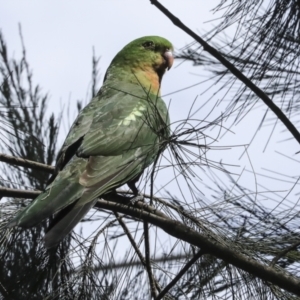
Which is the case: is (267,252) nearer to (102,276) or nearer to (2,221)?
(102,276)

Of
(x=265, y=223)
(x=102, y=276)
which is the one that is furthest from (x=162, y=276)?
(x=265, y=223)

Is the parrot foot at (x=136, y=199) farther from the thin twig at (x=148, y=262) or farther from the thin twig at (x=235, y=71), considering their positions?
the thin twig at (x=235, y=71)

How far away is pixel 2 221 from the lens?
194 centimetres

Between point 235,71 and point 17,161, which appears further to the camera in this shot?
point 17,161

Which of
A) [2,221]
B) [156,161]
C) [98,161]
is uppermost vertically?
[98,161]

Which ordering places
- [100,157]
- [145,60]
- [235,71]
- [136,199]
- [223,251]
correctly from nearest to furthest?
[223,251] < [235,71] < [136,199] < [100,157] < [145,60]

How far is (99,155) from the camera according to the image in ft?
6.80

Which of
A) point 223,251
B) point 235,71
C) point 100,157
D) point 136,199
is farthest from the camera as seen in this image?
point 100,157

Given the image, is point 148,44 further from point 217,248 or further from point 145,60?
point 217,248

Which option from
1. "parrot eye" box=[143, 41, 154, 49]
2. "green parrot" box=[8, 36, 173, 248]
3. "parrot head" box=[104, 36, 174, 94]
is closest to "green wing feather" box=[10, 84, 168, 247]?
"green parrot" box=[8, 36, 173, 248]

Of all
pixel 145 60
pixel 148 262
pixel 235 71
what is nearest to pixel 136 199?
pixel 148 262

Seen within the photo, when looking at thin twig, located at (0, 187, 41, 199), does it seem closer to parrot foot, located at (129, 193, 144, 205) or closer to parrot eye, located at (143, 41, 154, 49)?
parrot foot, located at (129, 193, 144, 205)

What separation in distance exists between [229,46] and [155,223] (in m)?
→ 0.73

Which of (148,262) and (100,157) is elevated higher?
(100,157)
